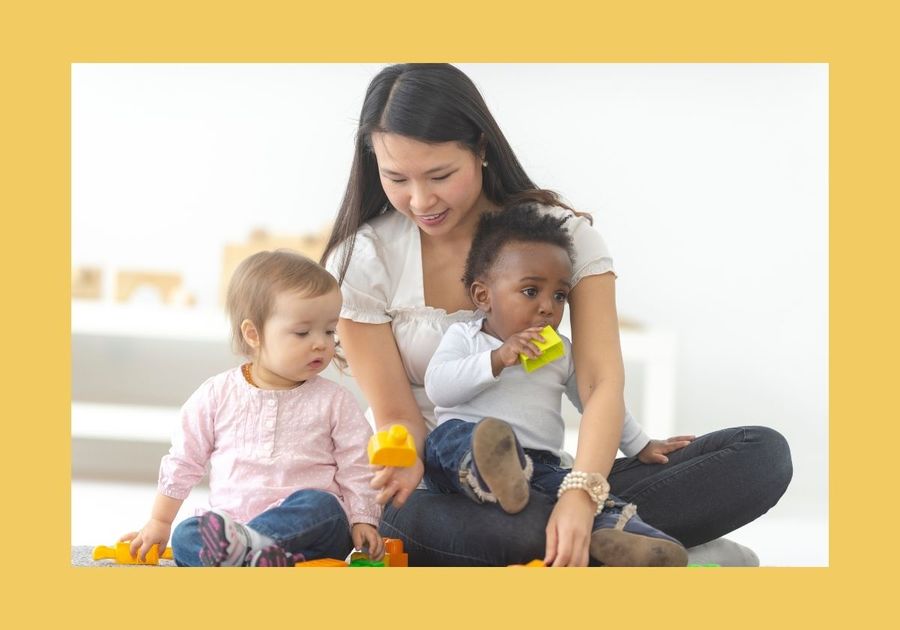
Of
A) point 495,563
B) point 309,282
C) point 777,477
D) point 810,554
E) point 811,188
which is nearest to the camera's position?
point 495,563

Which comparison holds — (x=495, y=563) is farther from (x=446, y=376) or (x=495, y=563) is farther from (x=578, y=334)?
(x=578, y=334)

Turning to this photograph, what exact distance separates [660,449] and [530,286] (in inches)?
16.6

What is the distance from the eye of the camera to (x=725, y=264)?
16.2ft

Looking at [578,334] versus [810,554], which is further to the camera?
[810,554]

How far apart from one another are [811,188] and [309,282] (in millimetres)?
3676

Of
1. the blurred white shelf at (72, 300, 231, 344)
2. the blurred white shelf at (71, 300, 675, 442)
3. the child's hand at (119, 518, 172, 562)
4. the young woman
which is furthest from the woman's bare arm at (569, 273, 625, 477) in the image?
the blurred white shelf at (72, 300, 231, 344)

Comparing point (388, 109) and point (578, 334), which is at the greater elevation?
point (388, 109)

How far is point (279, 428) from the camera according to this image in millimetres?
1836

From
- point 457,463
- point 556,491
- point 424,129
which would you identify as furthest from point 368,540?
point 424,129

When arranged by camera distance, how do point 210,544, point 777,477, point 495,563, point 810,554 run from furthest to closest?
point 810,554, point 777,477, point 495,563, point 210,544

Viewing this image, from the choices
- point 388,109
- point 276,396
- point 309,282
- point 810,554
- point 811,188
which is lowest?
point 810,554

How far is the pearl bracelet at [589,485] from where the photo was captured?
170cm

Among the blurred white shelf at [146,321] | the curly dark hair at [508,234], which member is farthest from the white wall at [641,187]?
the curly dark hair at [508,234]

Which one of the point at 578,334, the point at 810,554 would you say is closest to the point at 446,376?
the point at 578,334
